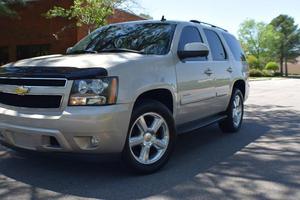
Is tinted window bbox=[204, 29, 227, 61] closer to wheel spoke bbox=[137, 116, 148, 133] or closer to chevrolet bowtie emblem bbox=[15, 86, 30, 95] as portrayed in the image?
wheel spoke bbox=[137, 116, 148, 133]

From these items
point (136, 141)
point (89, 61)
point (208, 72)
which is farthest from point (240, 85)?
point (89, 61)

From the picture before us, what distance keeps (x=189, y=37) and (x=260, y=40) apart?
7224cm

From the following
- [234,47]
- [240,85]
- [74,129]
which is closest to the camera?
[74,129]

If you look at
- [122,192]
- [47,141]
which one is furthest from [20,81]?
[122,192]

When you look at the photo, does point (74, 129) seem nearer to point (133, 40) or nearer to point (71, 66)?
point (71, 66)

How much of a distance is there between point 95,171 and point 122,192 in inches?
33.1

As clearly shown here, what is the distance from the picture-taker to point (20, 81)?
485 centimetres

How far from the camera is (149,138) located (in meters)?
5.23

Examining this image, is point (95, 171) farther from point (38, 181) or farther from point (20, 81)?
point (20, 81)

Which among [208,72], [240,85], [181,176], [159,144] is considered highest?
[208,72]

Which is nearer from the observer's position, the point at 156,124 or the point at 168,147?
the point at 156,124

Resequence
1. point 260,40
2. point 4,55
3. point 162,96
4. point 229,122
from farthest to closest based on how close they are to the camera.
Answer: point 260,40 → point 4,55 → point 229,122 → point 162,96

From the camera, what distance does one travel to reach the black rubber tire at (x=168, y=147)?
488 cm

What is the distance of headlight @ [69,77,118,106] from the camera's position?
14.9 feet
